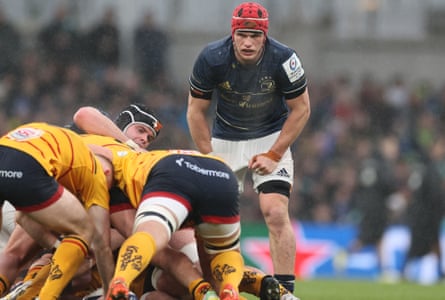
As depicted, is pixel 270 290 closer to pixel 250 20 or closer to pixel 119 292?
pixel 119 292

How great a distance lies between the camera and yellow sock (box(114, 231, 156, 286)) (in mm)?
6672

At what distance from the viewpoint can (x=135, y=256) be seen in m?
6.75

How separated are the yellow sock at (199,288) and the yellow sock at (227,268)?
0.10 metres

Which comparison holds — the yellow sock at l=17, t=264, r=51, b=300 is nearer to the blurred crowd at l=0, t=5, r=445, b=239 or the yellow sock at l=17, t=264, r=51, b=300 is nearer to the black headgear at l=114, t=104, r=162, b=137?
the black headgear at l=114, t=104, r=162, b=137

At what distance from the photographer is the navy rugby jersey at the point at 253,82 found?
359 inches

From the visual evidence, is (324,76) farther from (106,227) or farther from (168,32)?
(106,227)

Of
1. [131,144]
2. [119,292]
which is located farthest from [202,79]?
[119,292]

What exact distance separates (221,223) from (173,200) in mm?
419

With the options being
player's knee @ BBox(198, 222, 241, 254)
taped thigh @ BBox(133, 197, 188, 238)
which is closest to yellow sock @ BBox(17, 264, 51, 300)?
taped thigh @ BBox(133, 197, 188, 238)

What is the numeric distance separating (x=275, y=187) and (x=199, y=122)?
909 mm

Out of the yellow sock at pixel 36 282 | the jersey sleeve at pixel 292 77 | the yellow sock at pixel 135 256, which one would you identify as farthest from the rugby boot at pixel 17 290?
the jersey sleeve at pixel 292 77

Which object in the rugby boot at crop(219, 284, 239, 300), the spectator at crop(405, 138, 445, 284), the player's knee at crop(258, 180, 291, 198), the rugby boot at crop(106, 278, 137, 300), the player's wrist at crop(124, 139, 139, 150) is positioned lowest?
the spectator at crop(405, 138, 445, 284)

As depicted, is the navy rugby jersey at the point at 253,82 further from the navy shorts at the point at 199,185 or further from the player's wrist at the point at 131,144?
the navy shorts at the point at 199,185

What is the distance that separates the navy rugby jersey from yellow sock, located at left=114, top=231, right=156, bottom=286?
2609 millimetres
